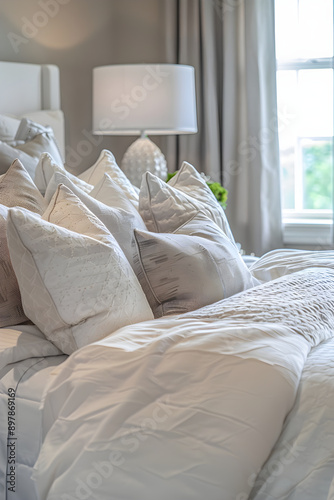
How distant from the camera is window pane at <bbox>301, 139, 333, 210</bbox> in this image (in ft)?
13.4

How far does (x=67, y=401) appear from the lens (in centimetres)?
122

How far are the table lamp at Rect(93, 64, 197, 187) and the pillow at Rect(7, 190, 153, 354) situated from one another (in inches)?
74.5

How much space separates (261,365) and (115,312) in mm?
389

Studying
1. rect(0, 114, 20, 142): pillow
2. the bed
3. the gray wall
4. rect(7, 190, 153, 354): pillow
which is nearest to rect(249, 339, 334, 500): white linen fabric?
the bed

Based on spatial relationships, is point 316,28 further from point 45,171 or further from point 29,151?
point 45,171

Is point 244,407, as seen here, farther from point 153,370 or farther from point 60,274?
point 60,274

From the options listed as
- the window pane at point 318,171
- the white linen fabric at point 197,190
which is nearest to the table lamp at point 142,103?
the window pane at point 318,171

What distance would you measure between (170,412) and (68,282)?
1.25 ft

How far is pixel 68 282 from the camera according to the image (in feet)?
4.51

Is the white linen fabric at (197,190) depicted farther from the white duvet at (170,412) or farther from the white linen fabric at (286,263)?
the white duvet at (170,412)

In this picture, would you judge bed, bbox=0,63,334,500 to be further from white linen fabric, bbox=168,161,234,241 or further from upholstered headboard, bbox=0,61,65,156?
upholstered headboard, bbox=0,61,65,156

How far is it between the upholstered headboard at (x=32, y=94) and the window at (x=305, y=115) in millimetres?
1535

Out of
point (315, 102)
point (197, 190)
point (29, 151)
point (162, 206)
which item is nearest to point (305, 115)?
point (315, 102)

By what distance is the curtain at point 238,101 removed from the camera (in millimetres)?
3893
